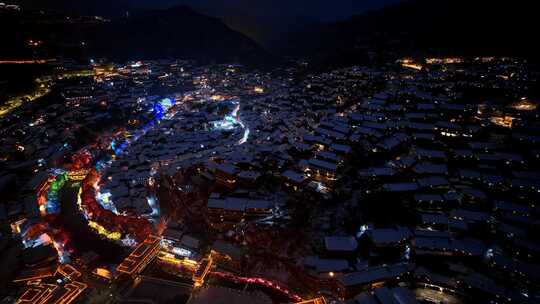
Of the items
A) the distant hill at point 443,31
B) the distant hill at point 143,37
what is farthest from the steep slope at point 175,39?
the distant hill at point 443,31

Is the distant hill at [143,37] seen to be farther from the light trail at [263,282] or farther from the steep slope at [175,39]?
the light trail at [263,282]

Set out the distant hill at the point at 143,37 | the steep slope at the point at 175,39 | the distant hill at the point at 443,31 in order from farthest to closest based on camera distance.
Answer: the steep slope at the point at 175,39 < the distant hill at the point at 143,37 < the distant hill at the point at 443,31

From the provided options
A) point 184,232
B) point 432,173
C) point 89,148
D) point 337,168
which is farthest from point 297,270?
point 89,148

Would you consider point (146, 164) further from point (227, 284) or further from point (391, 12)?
point (391, 12)

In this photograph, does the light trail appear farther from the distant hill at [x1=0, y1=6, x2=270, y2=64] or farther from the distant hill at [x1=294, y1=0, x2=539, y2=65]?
the distant hill at [x1=0, y1=6, x2=270, y2=64]

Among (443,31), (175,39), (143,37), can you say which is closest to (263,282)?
(443,31)
